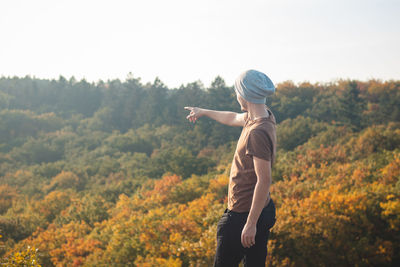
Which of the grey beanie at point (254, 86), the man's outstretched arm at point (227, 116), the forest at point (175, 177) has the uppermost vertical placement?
the grey beanie at point (254, 86)

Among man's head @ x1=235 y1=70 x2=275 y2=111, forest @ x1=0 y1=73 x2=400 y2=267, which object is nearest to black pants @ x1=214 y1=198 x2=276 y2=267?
man's head @ x1=235 y1=70 x2=275 y2=111

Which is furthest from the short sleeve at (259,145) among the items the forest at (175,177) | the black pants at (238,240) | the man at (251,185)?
the forest at (175,177)

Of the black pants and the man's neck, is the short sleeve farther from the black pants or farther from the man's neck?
the black pants

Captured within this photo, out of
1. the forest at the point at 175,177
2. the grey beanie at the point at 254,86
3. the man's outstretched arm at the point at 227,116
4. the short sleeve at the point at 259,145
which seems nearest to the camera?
the short sleeve at the point at 259,145

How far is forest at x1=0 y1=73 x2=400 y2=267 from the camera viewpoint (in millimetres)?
5316

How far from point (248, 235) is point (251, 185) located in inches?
13.6

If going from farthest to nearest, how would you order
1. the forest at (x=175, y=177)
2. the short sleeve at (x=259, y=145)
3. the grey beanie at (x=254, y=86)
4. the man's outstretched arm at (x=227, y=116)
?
the forest at (x=175, y=177), the man's outstretched arm at (x=227, y=116), the grey beanie at (x=254, y=86), the short sleeve at (x=259, y=145)

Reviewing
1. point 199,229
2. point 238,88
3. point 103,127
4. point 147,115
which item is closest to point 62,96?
point 103,127

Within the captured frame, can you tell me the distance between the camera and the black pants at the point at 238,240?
2162 millimetres

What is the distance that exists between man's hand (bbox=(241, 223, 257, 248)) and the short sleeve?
1.63 ft

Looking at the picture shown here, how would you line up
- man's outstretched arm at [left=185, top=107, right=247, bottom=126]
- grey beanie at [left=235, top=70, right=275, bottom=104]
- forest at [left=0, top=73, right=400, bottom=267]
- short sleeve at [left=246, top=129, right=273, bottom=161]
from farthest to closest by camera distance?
forest at [left=0, top=73, right=400, bottom=267] < man's outstretched arm at [left=185, top=107, right=247, bottom=126] < grey beanie at [left=235, top=70, right=275, bottom=104] < short sleeve at [left=246, top=129, right=273, bottom=161]

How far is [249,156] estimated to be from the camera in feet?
6.84

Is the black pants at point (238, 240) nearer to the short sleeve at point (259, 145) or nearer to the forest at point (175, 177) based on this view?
the short sleeve at point (259, 145)

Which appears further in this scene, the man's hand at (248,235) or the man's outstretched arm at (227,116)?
the man's outstretched arm at (227,116)
